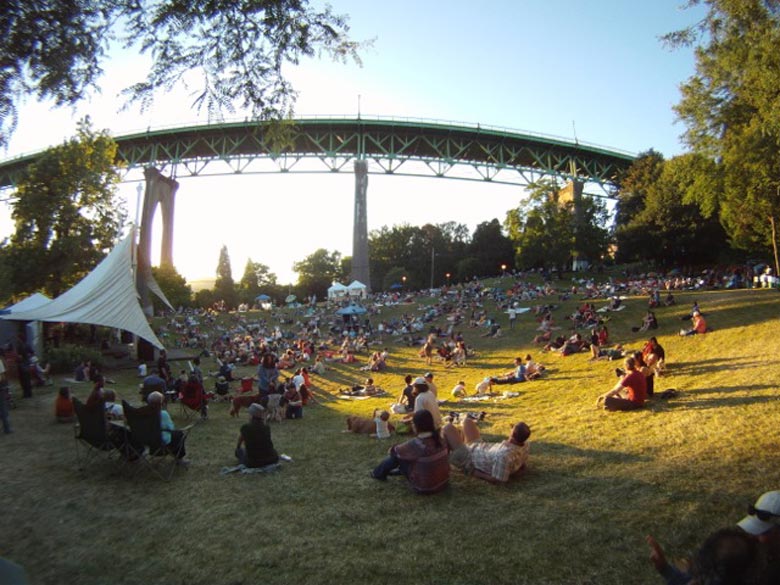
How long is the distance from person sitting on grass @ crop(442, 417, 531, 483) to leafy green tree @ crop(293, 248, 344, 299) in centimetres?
7399

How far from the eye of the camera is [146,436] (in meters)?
7.11

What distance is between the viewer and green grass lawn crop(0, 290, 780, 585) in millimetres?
4410

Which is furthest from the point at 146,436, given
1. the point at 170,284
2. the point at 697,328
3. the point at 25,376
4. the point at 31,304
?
the point at 170,284

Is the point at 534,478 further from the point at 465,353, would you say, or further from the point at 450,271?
the point at 450,271

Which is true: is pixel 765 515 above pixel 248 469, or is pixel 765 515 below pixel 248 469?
above

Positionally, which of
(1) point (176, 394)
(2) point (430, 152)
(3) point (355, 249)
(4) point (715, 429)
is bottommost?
(1) point (176, 394)

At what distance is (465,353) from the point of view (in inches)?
809

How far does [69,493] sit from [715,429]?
9.03 meters

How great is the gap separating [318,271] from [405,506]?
79.1 metres

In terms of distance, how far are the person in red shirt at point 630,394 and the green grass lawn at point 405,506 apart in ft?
1.05

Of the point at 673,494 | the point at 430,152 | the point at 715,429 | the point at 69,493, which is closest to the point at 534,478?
the point at 673,494

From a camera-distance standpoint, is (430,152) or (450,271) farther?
(450,271)

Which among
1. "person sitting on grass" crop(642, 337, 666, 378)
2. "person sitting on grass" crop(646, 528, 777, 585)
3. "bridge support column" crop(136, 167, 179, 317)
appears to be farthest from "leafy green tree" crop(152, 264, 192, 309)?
"person sitting on grass" crop(646, 528, 777, 585)

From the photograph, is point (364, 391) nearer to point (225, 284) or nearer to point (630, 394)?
point (630, 394)
